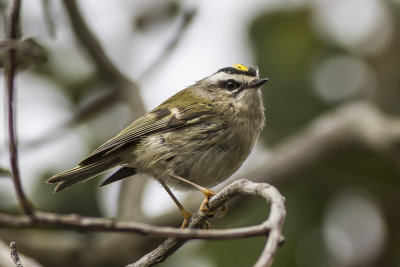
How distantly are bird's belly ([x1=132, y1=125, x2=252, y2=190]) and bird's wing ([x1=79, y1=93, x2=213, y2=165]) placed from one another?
75mm

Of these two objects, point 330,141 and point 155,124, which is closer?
point 155,124

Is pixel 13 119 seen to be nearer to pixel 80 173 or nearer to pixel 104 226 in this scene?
pixel 104 226

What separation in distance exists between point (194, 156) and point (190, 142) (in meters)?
0.11

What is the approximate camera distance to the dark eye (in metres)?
4.07

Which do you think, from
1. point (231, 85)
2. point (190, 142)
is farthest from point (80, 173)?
point (231, 85)

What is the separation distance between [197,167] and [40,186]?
1.69 m

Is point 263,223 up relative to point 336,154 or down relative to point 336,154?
up

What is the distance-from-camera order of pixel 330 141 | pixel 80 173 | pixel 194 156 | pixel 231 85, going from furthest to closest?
pixel 330 141 < pixel 231 85 < pixel 80 173 < pixel 194 156

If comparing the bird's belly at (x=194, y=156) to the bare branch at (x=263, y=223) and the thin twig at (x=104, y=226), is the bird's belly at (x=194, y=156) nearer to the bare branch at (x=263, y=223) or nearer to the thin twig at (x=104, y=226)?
the bare branch at (x=263, y=223)

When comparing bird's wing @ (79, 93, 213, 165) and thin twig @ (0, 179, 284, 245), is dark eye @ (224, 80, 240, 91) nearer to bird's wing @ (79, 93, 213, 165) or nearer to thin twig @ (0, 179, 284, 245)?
bird's wing @ (79, 93, 213, 165)

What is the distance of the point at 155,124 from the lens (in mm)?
3859

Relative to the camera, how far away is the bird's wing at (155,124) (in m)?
3.72

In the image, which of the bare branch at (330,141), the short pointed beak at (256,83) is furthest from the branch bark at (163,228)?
the bare branch at (330,141)

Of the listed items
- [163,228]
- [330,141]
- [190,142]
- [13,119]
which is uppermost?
[13,119]
